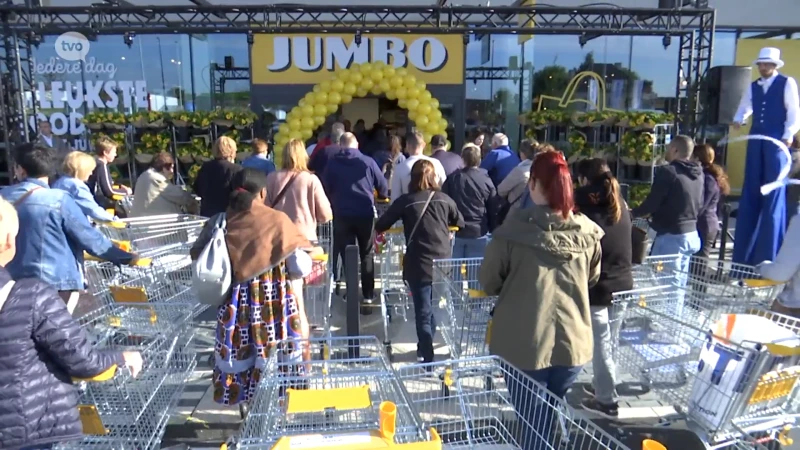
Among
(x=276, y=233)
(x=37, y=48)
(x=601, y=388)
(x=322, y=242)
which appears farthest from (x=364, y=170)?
(x=37, y=48)

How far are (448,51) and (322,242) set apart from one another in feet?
23.5

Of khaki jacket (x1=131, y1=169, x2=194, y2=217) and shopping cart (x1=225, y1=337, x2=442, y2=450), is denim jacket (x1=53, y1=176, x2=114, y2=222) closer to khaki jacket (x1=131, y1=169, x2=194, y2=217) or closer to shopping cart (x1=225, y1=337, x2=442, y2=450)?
khaki jacket (x1=131, y1=169, x2=194, y2=217)

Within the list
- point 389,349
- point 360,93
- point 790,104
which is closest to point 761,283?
point 389,349

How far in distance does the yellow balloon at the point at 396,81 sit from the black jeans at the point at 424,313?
264 inches

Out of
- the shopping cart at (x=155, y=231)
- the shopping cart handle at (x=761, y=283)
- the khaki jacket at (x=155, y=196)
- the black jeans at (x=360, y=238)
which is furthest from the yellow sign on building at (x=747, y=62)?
the shopping cart at (x=155, y=231)

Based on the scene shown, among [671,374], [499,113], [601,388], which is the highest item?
[499,113]

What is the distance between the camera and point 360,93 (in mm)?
10633

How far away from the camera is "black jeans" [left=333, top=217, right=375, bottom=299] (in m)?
5.80

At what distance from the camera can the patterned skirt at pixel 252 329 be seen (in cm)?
337

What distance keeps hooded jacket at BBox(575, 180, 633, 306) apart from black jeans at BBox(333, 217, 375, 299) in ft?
8.73

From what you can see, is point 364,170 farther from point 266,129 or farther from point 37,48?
point 37,48

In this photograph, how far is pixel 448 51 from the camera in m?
11.9

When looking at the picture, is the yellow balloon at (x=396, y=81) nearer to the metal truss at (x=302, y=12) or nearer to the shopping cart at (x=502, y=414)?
the metal truss at (x=302, y=12)

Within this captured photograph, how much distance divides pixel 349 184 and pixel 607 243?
2.82 metres
